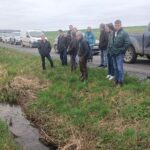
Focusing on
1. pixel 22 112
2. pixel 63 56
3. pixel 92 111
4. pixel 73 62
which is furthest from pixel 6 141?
pixel 63 56

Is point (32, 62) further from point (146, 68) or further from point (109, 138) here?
point (109, 138)

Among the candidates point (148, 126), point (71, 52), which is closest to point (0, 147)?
point (148, 126)

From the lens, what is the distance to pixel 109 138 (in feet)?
28.6

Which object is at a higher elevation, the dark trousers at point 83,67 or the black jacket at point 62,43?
the black jacket at point 62,43

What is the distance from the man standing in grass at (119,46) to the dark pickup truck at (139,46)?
5.26 metres

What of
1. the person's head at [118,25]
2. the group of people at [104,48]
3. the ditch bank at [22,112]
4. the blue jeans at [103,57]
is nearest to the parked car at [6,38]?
the group of people at [104,48]

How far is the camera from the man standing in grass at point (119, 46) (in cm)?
1140

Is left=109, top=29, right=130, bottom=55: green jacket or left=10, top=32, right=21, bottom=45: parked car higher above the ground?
left=109, top=29, right=130, bottom=55: green jacket

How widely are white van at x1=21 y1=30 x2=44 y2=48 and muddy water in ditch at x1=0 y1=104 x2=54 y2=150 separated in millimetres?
22915

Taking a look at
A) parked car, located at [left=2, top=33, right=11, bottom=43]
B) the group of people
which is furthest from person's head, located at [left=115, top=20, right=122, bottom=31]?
parked car, located at [left=2, top=33, right=11, bottom=43]

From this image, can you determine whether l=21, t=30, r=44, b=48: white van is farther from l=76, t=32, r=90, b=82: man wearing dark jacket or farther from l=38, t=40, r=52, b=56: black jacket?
l=76, t=32, r=90, b=82: man wearing dark jacket

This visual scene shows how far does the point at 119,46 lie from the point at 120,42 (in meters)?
0.13

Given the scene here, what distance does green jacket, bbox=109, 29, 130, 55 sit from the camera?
1141 cm

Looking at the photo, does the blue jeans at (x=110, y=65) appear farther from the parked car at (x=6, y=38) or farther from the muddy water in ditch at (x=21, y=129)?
the parked car at (x=6, y=38)
